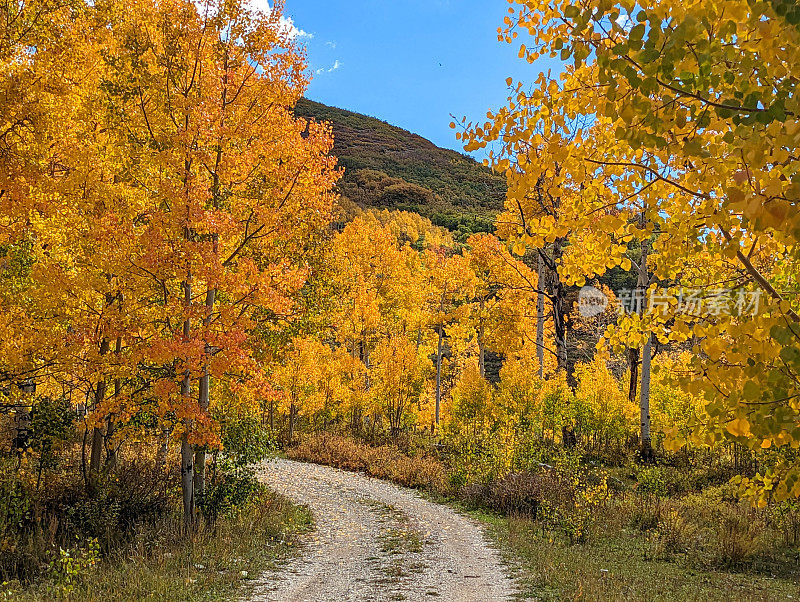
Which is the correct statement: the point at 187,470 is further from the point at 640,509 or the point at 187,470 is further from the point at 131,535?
the point at 640,509

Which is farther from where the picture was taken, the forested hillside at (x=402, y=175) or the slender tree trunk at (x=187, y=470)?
the forested hillside at (x=402, y=175)

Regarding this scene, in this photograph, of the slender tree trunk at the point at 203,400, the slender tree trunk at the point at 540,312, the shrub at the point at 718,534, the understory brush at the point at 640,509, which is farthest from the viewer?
the slender tree trunk at the point at 540,312

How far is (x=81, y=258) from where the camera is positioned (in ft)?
27.5

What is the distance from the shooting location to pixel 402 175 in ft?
328

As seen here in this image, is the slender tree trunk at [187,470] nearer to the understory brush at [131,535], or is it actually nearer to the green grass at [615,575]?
Answer: the understory brush at [131,535]

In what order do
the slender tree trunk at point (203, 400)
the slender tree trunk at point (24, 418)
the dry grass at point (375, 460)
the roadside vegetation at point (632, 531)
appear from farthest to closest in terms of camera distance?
the dry grass at point (375, 460) → the slender tree trunk at point (24, 418) → the slender tree trunk at point (203, 400) → the roadside vegetation at point (632, 531)

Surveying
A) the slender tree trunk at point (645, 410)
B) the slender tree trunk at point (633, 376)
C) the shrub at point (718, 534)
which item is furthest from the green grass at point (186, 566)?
the slender tree trunk at point (633, 376)

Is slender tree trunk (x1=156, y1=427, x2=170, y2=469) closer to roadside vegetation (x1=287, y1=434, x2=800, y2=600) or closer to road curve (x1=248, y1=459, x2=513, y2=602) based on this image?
road curve (x1=248, y1=459, x2=513, y2=602)

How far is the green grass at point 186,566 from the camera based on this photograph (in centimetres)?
586

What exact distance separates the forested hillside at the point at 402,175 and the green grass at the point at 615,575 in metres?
53.7

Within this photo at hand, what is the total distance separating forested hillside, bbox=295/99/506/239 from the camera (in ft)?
261

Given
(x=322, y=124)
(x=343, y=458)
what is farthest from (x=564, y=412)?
(x=322, y=124)

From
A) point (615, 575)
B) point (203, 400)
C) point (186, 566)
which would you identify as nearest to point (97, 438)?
point (203, 400)

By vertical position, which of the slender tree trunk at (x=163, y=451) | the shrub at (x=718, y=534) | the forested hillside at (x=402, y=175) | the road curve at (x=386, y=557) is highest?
the forested hillside at (x=402, y=175)
